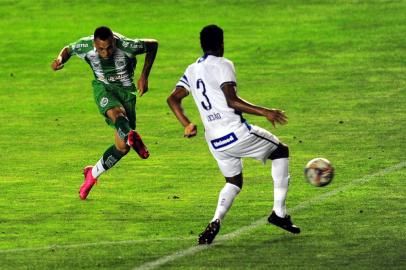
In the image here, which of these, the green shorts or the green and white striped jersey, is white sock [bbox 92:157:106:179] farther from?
the green and white striped jersey

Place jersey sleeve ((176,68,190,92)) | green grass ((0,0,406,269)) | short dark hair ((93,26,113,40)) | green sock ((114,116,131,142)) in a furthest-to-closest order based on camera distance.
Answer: green sock ((114,116,131,142))
short dark hair ((93,26,113,40))
jersey sleeve ((176,68,190,92))
green grass ((0,0,406,269))

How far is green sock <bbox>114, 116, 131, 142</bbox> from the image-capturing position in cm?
1750

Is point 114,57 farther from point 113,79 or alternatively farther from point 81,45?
point 81,45

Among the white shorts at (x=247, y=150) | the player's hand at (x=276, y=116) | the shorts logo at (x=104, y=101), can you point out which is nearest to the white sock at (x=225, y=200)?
the white shorts at (x=247, y=150)

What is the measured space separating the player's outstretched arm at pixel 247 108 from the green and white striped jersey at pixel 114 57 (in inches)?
141

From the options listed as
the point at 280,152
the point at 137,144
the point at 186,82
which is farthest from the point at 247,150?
the point at 137,144

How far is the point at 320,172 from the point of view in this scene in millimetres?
15867

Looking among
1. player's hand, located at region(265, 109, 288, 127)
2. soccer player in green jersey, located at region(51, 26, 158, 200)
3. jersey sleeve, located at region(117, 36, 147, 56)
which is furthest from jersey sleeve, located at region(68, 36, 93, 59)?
player's hand, located at region(265, 109, 288, 127)

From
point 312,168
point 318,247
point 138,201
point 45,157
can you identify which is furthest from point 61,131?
point 318,247

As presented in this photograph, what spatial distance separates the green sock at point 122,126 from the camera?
17500mm

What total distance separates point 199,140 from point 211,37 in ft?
25.3

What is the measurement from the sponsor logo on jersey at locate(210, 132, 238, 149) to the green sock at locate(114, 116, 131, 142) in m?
2.84

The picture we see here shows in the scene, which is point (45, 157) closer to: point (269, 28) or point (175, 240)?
point (175, 240)

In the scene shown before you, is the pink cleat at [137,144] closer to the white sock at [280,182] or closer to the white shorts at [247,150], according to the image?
the white shorts at [247,150]
